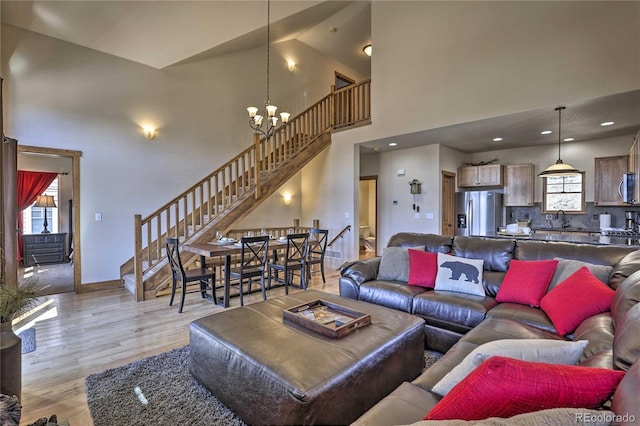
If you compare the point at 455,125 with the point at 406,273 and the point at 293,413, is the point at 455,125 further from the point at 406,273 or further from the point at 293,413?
the point at 293,413

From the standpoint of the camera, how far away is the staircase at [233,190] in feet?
14.8

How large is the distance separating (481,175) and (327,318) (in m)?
6.16

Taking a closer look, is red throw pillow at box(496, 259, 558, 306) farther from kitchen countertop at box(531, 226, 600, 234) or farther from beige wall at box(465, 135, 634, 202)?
beige wall at box(465, 135, 634, 202)

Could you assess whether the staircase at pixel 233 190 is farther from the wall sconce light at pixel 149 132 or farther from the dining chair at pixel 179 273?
the wall sconce light at pixel 149 132

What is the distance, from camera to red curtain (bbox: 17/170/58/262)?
21.8 feet

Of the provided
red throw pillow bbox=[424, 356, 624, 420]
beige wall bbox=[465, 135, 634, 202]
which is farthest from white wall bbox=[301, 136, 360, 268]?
red throw pillow bbox=[424, 356, 624, 420]

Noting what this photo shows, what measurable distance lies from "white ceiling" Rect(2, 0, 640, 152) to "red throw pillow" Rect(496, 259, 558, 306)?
8.82 ft

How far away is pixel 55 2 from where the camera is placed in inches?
154

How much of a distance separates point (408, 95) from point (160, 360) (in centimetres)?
524

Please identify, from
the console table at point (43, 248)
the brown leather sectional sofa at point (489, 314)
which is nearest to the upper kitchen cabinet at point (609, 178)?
the brown leather sectional sofa at point (489, 314)

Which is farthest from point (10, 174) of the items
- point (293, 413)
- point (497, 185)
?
point (497, 185)

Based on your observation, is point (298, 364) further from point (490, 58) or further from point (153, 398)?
point (490, 58)

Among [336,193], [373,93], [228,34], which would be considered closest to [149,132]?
[228,34]

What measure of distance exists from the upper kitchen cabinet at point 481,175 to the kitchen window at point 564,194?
886mm
